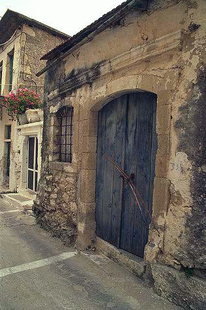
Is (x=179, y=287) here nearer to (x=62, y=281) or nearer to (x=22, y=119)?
(x=62, y=281)

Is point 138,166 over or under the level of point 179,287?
over

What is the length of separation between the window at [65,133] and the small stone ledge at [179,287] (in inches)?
112

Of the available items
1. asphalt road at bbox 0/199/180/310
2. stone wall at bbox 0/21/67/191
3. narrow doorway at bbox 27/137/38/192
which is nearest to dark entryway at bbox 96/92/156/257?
asphalt road at bbox 0/199/180/310

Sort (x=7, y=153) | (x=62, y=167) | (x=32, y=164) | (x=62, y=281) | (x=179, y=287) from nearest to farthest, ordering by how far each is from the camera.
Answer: (x=179, y=287), (x=62, y=281), (x=62, y=167), (x=32, y=164), (x=7, y=153)

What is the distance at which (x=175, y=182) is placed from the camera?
105 inches

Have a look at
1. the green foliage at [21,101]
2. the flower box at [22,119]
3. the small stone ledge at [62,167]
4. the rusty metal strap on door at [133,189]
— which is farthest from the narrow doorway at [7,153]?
the rusty metal strap on door at [133,189]

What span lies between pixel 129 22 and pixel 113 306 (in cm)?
370

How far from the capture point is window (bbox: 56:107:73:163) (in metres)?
4.89

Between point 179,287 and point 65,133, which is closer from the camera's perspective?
point 179,287

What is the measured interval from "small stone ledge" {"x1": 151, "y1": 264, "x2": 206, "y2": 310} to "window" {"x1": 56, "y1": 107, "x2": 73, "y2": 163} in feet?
9.31

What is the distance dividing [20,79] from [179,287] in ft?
28.4

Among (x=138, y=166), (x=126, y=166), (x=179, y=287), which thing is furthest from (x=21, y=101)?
(x=179, y=287)

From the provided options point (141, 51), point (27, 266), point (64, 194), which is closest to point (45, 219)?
point (64, 194)

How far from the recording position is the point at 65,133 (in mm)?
5031
